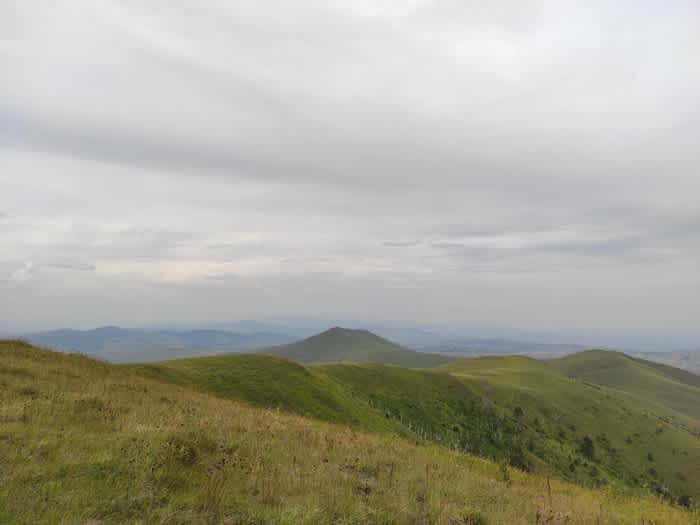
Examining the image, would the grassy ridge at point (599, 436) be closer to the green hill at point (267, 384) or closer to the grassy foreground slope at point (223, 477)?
the green hill at point (267, 384)

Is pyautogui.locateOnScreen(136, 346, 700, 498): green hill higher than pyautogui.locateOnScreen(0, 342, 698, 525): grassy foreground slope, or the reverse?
pyautogui.locateOnScreen(0, 342, 698, 525): grassy foreground slope

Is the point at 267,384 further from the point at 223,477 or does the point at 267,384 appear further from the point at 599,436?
the point at 599,436

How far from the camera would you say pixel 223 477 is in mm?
8828

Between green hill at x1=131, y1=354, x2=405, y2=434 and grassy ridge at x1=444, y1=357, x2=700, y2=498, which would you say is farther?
grassy ridge at x1=444, y1=357, x2=700, y2=498

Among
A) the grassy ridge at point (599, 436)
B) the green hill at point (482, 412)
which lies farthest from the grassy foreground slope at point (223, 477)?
the grassy ridge at point (599, 436)

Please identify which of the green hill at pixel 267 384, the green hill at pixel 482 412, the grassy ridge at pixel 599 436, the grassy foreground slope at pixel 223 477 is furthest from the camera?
the grassy ridge at pixel 599 436

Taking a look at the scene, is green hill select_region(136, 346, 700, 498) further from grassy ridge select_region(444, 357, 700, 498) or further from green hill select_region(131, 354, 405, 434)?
grassy ridge select_region(444, 357, 700, 498)

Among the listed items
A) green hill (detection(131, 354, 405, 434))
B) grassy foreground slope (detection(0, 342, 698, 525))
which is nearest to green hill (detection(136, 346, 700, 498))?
green hill (detection(131, 354, 405, 434))

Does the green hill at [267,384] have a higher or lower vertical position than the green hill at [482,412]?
higher

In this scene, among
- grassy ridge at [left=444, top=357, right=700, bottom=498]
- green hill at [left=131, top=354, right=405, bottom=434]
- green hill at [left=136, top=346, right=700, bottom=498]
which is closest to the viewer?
green hill at [left=131, top=354, right=405, bottom=434]

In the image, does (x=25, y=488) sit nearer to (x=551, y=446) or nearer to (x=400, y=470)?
(x=400, y=470)

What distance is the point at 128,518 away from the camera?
6914 millimetres

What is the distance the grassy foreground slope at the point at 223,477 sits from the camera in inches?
289

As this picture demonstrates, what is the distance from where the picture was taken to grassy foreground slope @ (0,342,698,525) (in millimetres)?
7328
